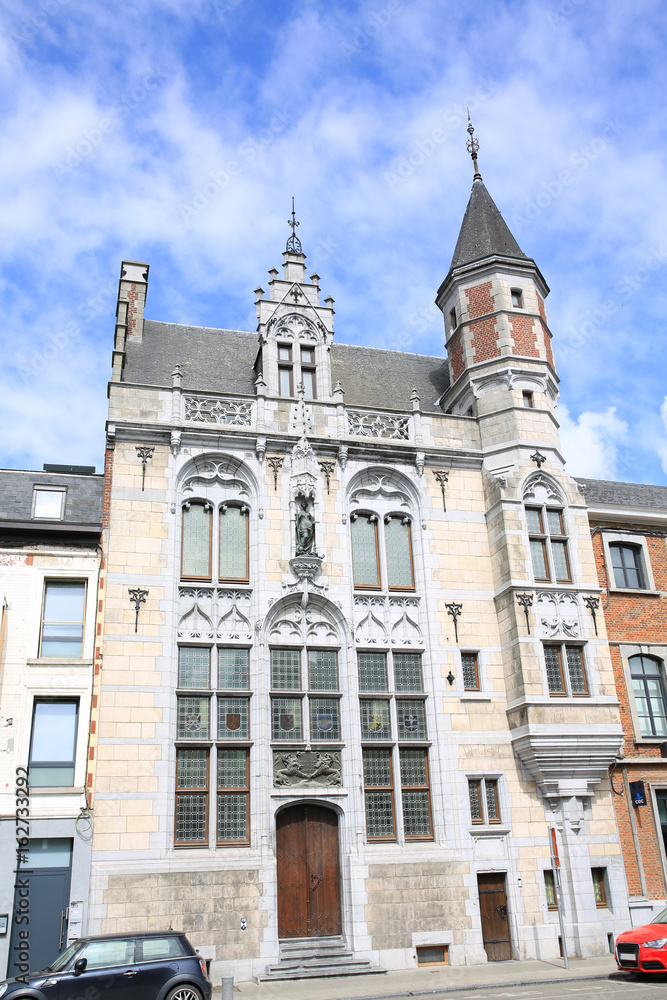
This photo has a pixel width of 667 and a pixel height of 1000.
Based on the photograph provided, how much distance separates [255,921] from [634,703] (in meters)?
10.8

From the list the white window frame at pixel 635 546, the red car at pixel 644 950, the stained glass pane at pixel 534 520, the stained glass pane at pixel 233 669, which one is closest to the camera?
the red car at pixel 644 950

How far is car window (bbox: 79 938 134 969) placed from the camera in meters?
12.9

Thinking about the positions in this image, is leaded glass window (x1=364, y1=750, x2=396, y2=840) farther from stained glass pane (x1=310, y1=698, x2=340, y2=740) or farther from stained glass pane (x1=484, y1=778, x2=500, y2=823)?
stained glass pane (x1=484, y1=778, x2=500, y2=823)

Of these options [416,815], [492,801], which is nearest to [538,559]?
[492,801]

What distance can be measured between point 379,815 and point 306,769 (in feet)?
6.66

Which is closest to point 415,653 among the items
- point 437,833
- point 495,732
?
point 495,732

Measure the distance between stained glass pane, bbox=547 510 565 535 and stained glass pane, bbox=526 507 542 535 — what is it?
0.80 ft

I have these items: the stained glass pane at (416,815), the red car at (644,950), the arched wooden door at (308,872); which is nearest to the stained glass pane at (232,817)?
the arched wooden door at (308,872)

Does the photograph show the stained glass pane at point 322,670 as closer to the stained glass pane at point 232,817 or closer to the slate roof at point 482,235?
the stained glass pane at point 232,817

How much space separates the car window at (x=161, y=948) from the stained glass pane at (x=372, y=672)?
321 inches

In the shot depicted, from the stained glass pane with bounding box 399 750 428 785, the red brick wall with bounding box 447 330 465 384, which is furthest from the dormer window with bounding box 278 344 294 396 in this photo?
the stained glass pane with bounding box 399 750 428 785

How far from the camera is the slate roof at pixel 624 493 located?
25109mm

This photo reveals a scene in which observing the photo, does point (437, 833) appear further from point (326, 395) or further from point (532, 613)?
point (326, 395)

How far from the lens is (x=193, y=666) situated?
19906 mm
